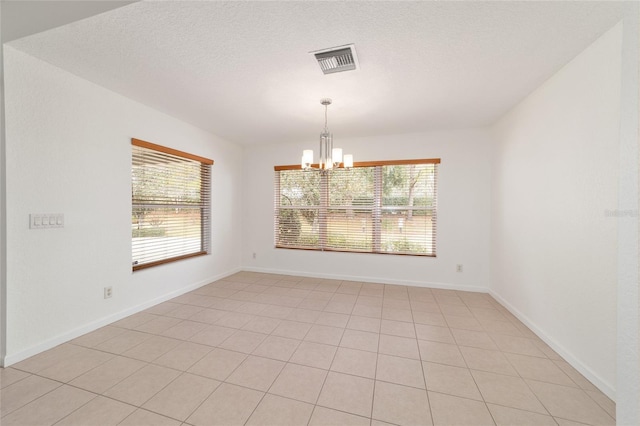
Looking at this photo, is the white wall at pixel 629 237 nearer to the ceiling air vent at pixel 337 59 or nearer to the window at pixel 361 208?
the ceiling air vent at pixel 337 59

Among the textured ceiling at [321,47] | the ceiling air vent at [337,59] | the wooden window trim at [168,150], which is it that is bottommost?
the wooden window trim at [168,150]

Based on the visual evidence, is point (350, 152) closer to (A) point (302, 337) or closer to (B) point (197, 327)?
(A) point (302, 337)

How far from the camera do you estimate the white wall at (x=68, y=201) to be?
2080 millimetres

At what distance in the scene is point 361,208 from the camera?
14.5ft

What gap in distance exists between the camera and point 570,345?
2105mm

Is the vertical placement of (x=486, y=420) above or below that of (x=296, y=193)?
below

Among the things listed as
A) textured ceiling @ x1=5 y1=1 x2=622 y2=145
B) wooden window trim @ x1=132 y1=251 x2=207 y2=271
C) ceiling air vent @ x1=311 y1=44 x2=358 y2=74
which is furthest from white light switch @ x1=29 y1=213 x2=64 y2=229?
ceiling air vent @ x1=311 y1=44 x2=358 y2=74

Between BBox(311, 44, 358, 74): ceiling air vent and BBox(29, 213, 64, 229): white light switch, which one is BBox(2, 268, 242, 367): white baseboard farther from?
BBox(311, 44, 358, 74): ceiling air vent

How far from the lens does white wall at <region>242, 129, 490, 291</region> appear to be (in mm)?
3889

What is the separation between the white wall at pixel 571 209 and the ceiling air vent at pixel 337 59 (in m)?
1.77

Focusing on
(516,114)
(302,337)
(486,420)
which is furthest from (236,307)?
(516,114)

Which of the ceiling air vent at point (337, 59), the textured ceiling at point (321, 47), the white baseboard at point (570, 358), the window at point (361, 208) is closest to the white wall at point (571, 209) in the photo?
the white baseboard at point (570, 358)

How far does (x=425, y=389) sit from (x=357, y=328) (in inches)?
38.4

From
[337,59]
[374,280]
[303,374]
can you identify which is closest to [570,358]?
[303,374]
